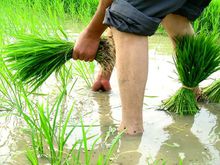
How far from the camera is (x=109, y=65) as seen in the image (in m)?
2.39

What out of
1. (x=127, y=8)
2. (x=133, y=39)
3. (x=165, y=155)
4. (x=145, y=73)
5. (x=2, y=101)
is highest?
(x=127, y=8)

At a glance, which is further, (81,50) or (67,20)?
(67,20)

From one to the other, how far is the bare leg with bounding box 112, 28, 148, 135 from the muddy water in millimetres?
133

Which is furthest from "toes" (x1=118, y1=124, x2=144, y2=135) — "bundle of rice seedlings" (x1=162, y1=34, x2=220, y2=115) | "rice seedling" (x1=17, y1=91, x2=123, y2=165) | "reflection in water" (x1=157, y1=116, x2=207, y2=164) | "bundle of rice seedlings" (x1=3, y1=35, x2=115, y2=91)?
"bundle of rice seedlings" (x1=3, y1=35, x2=115, y2=91)

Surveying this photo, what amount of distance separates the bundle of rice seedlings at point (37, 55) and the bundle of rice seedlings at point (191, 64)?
0.38 meters

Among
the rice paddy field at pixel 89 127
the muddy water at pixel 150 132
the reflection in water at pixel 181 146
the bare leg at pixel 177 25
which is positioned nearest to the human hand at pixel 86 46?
the rice paddy field at pixel 89 127

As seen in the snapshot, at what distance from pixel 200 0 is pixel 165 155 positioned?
33.5 inches

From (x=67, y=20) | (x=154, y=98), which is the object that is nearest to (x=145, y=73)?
(x=154, y=98)

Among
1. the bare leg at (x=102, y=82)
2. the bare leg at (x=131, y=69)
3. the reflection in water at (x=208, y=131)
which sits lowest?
the reflection in water at (x=208, y=131)

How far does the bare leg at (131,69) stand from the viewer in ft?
6.15

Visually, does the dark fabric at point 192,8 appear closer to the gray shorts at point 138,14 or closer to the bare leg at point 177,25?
the bare leg at point 177,25

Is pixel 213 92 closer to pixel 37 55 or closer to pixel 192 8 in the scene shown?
pixel 192 8

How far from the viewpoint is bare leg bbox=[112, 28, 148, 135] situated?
1876 mm

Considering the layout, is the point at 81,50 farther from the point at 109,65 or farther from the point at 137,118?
the point at 137,118
